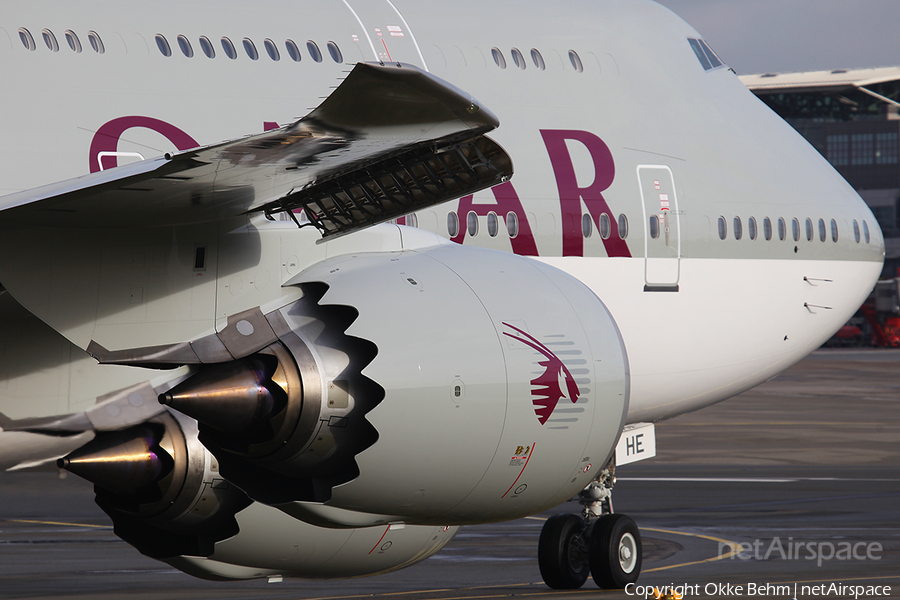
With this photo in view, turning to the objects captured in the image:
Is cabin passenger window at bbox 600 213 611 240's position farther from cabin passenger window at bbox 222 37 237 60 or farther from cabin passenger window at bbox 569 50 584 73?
cabin passenger window at bbox 222 37 237 60

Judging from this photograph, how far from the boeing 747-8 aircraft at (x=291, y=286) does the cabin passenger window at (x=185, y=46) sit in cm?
2

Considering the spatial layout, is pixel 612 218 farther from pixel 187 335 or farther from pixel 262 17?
pixel 187 335

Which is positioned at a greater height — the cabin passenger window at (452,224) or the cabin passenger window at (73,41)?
the cabin passenger window at (73,41)

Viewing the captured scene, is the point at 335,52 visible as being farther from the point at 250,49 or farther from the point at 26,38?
the point at 26,38

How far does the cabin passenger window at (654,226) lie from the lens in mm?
11891

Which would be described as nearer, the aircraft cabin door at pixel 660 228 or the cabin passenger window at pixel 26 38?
the cabin passenger window at pixel 26 38

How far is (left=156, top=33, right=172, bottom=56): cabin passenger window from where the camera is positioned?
905cm

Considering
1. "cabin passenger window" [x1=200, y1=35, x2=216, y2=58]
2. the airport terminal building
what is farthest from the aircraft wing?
the airport terminal building

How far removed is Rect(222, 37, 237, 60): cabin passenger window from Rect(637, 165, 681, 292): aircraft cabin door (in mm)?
4371

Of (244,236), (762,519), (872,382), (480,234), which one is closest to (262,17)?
(480,234)

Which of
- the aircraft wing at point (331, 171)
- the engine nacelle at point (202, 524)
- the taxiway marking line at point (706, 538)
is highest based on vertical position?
the aircraft wing at point (331, 171)

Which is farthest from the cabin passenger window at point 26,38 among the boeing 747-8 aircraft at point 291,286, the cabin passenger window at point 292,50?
the cabin passenger window at point 292,50

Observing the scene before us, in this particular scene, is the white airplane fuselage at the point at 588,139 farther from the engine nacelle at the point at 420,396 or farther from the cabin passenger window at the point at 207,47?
the engine nacelle at the point at 420,396

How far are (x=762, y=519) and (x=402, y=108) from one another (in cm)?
1356
